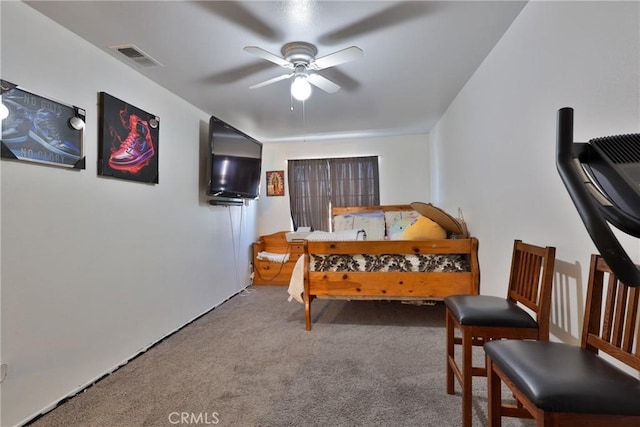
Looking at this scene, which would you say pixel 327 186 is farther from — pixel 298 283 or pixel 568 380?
pixel 568 380

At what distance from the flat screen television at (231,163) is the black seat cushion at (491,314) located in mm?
2516

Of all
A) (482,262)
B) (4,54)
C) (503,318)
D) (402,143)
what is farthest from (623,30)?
(402,143)

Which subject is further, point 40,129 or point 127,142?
point 127,142

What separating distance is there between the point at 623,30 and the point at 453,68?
1409 mm

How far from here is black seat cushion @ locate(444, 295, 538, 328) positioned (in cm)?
138

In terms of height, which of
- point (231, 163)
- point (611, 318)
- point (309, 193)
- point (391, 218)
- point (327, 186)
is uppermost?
point (231, 163)

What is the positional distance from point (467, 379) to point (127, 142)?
2582 millimetres

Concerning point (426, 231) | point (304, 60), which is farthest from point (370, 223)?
point (304, 60)

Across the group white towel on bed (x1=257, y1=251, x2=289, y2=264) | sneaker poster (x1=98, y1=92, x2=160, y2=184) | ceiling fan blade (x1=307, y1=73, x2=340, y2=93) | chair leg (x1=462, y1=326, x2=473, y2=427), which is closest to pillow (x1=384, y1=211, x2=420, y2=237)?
white towel on bed (x1=257, y1=251, x2=289, y2=264)

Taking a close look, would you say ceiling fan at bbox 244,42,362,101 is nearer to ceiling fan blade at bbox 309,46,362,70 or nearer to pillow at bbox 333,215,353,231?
ceiling fan blade at bbox 309,46,362,70

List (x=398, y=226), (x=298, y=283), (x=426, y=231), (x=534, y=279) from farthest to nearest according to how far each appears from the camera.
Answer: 1. (x=398, y=226)
2. (x=298, y=283)
3. (x=426, y=231)
4. (x=534, y=279)

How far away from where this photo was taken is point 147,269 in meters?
2.40

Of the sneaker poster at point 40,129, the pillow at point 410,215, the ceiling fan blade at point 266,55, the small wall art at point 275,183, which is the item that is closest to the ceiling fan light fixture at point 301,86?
the ceiling fan blade at point 266,55

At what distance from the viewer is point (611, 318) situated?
101cm
